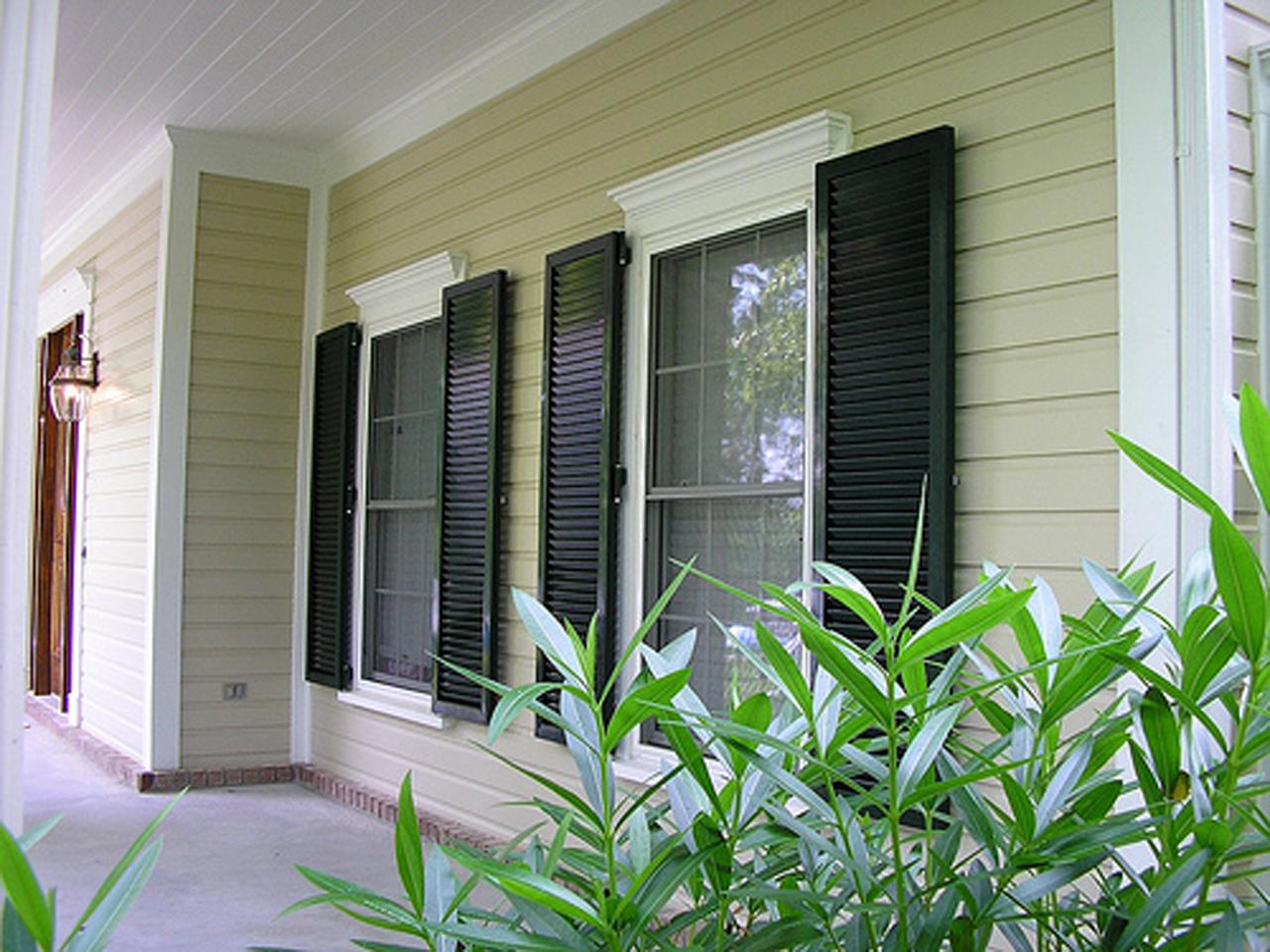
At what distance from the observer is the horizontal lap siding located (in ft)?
8.95

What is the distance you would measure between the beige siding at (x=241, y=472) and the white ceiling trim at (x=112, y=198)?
0.39 meters

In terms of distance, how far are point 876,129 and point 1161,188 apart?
966 mm

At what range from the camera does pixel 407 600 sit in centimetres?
596

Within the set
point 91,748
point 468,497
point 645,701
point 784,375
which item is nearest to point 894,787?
point 645,701

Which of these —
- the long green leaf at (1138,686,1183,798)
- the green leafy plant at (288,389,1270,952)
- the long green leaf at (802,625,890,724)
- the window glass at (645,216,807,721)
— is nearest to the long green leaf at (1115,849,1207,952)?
the green leafy plant at (288,389,1270,952)

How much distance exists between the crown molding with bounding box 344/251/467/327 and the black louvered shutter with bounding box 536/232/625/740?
87 centimetres

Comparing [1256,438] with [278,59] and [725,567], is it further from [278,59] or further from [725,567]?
[278,59]

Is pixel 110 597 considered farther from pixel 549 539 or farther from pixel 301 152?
pixel 549 539

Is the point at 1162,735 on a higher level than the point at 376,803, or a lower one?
higher

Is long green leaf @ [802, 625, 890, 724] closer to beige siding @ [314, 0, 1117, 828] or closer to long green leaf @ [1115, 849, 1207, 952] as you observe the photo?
long green leaf @ [1115, 849, 1207, 952]

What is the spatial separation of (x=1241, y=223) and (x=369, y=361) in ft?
14.3

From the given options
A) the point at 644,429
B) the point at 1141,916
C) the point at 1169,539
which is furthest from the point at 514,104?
the point at 1141,916

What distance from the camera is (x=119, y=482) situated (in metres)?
7.32

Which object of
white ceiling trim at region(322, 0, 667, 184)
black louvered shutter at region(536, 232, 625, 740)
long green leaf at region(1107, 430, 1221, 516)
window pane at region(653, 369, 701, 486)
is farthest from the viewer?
white ceiling trim at region(322, 0, 667, 184)
